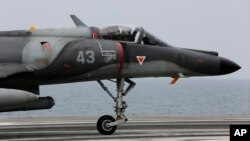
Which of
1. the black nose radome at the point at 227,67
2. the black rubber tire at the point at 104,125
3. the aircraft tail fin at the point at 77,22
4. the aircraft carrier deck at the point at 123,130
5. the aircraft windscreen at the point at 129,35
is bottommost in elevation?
the aircraft carrier deck at the point at 123,130

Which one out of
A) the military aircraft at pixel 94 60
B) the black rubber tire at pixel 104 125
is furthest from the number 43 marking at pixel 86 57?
the black rubber tire at pixel 104 125

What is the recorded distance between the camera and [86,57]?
63.0 ft

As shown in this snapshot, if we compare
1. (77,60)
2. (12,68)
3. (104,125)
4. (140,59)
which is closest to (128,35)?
(140,59)

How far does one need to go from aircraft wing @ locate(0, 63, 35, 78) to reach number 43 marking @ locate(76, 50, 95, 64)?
1465 mm

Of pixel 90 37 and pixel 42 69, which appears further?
pixel 90 37

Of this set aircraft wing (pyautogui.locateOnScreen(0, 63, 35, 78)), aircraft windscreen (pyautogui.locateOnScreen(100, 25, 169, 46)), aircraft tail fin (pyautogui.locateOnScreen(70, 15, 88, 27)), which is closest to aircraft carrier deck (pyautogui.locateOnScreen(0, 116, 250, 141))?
aircraft wing (pyautogui.locateOnScreen(0, 63, 35, 78))

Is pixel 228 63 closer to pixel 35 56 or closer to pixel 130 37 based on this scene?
pixel 130 37

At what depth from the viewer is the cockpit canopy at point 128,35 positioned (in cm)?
2020

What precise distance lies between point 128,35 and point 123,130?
392 centimetres

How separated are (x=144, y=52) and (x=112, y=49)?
1.12 meters

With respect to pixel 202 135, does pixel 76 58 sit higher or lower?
higher

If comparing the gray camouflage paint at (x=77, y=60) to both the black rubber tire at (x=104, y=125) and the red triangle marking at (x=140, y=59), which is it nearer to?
the red triangle marking at (x=140, y=59)

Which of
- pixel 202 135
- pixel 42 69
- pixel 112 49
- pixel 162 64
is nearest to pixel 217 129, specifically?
pixel 202 135

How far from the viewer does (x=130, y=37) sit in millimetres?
20359
